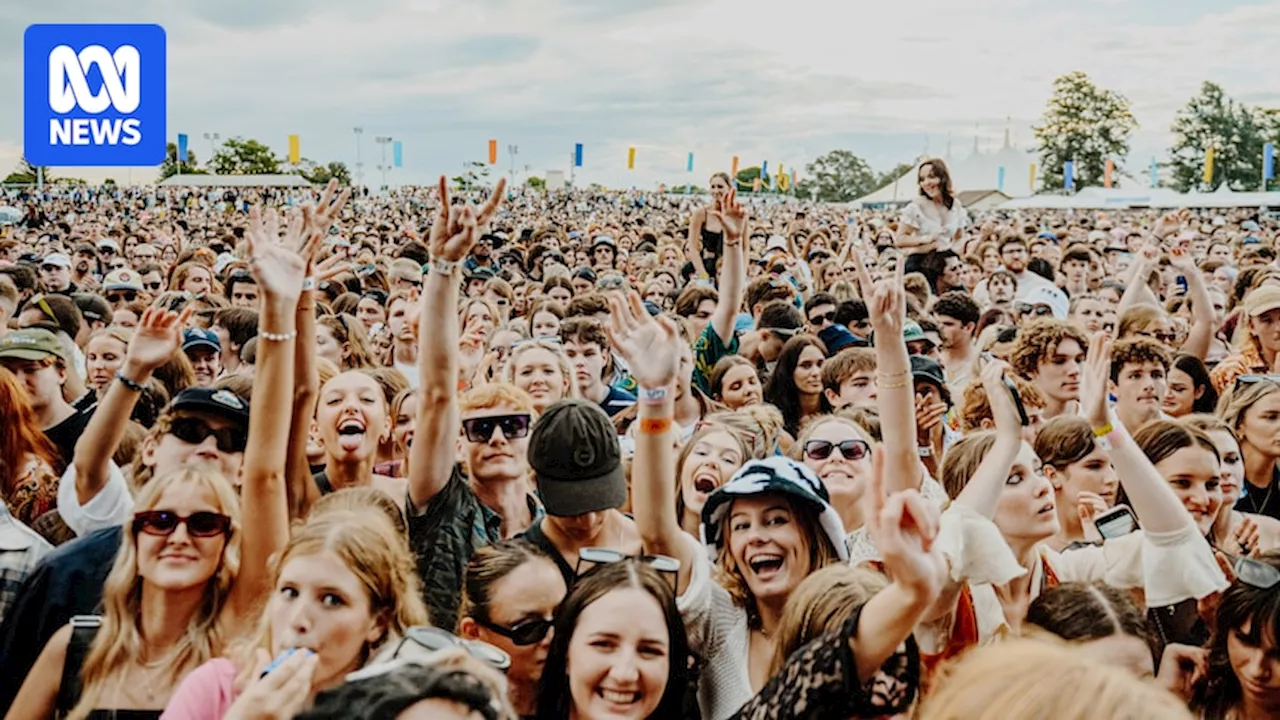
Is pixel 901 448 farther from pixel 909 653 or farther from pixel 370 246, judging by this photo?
pixel 370 246

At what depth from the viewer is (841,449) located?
3.82 meters

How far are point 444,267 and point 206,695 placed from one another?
1583 millimetres

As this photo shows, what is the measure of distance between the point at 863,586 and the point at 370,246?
12.6 meters

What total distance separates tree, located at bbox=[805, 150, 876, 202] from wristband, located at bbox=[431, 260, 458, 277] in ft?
362

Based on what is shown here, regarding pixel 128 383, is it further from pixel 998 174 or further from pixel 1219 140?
pixel 1219 140

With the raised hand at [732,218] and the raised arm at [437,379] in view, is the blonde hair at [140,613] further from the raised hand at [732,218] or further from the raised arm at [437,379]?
the raised hand at [732,218]

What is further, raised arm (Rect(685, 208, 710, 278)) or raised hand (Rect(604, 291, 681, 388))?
raised arm (Rect(685, 208, 710, 278))

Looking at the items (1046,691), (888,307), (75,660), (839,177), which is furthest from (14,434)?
(839,177)

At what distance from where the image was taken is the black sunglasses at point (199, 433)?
3.37 m

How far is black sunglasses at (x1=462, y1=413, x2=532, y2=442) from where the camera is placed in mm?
3678

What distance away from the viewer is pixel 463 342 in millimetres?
5621

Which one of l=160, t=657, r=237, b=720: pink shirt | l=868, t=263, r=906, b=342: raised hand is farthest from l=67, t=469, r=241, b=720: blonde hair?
l=868, t=263, r=906, b=342: raised hand

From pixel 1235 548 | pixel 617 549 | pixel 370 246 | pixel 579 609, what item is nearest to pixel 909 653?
pixel 579 609

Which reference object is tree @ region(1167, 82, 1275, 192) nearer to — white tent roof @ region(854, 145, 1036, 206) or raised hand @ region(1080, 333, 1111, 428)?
white tent roof @ region(854, 145, 1036, 206)
